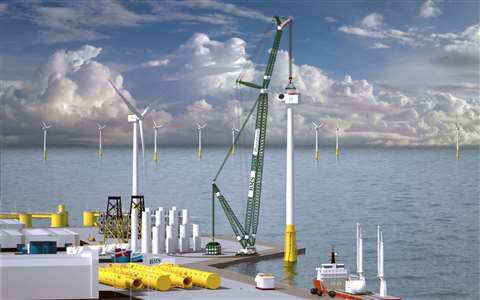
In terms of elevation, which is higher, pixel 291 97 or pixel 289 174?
pixel 291 97

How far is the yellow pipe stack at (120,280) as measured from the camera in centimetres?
7938

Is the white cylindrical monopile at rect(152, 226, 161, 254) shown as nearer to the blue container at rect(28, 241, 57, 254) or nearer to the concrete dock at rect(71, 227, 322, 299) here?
the concrete dock at rect(71, 227, 322, 299)

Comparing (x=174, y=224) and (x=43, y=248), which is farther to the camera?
(x=174, y=224)

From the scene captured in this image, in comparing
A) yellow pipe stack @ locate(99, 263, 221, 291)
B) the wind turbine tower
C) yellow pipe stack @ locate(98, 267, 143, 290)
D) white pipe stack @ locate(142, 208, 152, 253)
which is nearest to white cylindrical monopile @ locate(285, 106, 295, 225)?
the wind turbine tower

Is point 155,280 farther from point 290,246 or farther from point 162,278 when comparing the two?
point 290,246

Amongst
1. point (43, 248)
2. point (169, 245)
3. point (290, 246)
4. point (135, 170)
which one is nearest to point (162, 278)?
point (43, 248)

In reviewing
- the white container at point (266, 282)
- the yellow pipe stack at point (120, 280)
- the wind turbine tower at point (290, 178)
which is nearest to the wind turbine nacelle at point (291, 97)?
the wind turbine tower at point (290, 178)

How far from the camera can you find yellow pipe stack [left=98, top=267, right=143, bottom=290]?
7938 centimetres

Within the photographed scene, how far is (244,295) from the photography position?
79375 mm

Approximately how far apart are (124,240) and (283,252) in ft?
70.0

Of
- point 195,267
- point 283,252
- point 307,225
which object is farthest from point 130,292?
point 307,225

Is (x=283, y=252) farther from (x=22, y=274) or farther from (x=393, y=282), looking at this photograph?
(x=22, y=274)

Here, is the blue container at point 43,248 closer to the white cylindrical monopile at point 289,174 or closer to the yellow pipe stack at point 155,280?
the yellow pipe stack at point 155,280

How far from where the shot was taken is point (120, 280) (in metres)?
79.7
